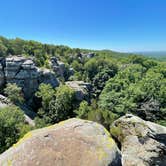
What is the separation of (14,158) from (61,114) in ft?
120

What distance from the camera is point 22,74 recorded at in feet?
166

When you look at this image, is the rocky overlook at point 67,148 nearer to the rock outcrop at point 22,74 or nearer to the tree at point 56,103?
the tree at point 56,103

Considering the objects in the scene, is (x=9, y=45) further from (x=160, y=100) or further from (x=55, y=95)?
(x=160, y=100)

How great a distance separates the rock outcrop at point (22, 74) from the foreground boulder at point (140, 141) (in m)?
32.2

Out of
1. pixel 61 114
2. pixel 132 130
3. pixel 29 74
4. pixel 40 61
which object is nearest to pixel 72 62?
pixel 40 61

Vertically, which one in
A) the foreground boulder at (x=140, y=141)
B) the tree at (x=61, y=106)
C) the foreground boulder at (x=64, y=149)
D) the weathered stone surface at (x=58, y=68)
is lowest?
the tree at (x=61, y=106)

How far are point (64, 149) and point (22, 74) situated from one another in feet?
143

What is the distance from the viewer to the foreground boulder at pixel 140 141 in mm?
18109

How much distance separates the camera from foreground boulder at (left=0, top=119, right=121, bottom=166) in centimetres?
855

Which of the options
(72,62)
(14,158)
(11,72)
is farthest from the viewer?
(72,62)

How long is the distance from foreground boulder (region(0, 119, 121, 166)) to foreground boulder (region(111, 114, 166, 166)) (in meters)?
8.01

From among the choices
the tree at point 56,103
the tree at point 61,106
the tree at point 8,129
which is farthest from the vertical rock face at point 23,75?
the tree at point 8,129

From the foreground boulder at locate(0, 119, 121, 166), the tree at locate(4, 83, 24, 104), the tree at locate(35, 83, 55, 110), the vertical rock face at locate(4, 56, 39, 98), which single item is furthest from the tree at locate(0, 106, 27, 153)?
the vertical rock face at locate(4, 56, 39, 98)

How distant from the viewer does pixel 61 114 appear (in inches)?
1769
